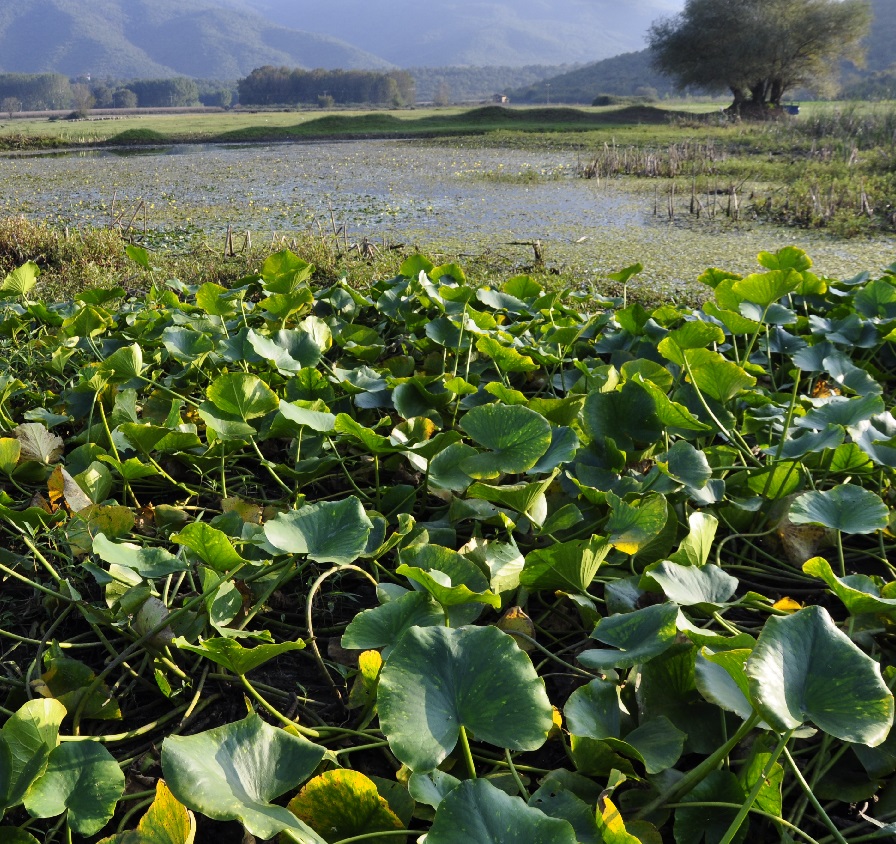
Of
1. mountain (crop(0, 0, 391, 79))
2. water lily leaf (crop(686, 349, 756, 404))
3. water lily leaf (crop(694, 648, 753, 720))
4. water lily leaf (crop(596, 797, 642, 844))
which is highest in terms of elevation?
mountain (crop(0, 0, 391, 79))

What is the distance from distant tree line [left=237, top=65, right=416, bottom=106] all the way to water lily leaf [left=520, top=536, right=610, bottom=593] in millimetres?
60017

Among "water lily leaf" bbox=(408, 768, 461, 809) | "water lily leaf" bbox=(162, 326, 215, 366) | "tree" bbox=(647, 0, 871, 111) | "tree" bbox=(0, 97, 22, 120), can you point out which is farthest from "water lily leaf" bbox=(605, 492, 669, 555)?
"tree" bbox=(0, 97, 22, 120)

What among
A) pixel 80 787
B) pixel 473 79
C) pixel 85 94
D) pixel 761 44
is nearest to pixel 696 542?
pixel 80 787

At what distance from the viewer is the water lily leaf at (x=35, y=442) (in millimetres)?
1291

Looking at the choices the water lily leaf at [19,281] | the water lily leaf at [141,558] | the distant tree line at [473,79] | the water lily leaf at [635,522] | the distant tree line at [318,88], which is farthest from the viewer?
the distant tree line at [473,79]

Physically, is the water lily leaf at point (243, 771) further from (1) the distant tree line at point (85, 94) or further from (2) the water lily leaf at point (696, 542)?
(1) the distant tree line at point (85, 94)

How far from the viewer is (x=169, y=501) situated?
1.33m

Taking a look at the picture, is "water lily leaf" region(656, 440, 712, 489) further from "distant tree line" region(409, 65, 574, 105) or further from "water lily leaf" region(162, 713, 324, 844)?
"distant tree line" region(409, 65, 574, 105)

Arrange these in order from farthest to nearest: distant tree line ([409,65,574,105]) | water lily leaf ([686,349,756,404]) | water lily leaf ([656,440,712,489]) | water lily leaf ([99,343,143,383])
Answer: distant tree line ([409,65,574,105])
water lily leaf ([99,343,143,383])
water lily leaf ([686,349,756,404])
water lily leaf ([656,440,712,489])

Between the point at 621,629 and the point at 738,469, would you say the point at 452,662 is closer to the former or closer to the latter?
the point at 621,629

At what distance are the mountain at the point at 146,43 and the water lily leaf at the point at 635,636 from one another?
19288 centimetres

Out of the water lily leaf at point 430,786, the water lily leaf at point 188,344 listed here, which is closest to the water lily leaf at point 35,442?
the water lily leaf at point 188,344

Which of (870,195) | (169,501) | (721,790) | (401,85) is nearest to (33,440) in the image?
(169,501)

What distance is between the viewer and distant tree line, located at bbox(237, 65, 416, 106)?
56.3 metres
